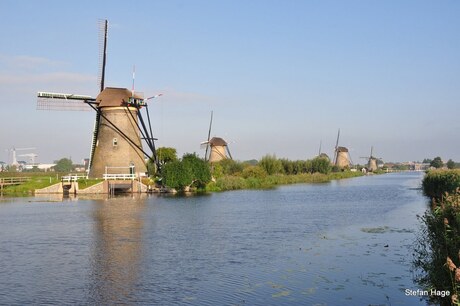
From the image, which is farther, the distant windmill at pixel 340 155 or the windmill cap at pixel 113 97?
the distant windmill at pixel 340 155

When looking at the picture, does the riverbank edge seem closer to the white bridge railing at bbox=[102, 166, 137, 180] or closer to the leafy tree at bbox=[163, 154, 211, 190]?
the white bridge railing at bbox=[102, 166, 137, 180]

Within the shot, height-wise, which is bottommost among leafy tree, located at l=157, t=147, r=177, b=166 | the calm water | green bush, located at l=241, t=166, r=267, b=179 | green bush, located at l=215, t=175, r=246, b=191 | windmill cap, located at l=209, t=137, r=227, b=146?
the calm water

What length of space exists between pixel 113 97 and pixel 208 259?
32.5m

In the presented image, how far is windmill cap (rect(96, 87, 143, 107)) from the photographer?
43.8 m

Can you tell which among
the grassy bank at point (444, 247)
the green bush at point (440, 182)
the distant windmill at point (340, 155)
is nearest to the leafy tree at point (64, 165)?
the distant windmill at point (340, 155)

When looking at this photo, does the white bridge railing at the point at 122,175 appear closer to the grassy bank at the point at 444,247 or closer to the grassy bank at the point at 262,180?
the grassy bank at the point at 262,180

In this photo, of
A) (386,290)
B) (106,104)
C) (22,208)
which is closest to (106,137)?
(106,104)

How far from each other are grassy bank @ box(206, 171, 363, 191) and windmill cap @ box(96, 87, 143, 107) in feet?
36.8

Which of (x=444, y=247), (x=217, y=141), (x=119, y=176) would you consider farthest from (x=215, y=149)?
(x=444, y=247)

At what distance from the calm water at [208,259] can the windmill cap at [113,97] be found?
19.5 metres

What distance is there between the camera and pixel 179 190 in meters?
45.5

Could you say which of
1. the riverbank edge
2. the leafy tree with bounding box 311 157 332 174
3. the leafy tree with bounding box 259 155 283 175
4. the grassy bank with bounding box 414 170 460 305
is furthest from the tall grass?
the leafy tree with bounding box 311 157 332 174

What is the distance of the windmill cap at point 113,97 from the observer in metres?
43.8

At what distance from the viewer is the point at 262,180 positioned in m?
59.2
